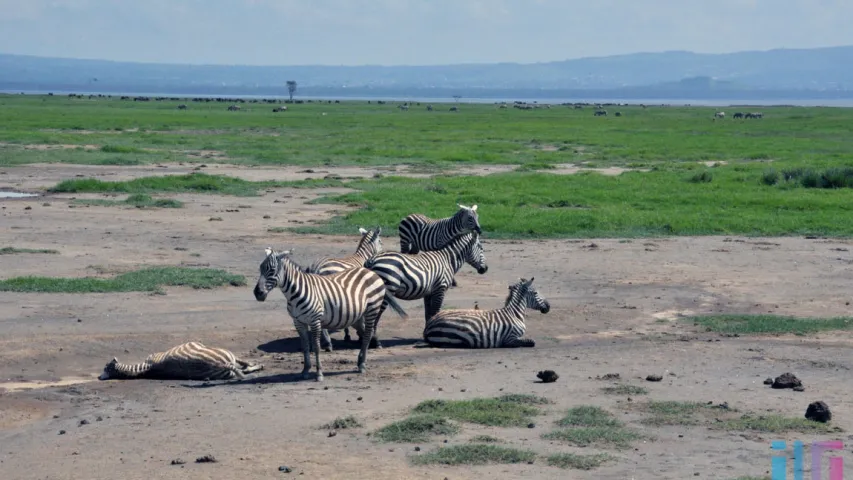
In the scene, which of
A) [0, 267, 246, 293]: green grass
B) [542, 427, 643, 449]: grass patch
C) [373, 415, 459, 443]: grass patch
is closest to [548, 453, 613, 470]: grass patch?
[542, 427, 643, 449]: grass patch

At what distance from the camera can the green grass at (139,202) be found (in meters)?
28.3

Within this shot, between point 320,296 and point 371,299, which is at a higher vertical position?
point 320,296

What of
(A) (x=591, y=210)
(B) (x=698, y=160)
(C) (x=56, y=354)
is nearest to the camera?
(C) (x=56, y=354)

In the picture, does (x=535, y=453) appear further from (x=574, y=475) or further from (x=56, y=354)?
(x=56, y=354)

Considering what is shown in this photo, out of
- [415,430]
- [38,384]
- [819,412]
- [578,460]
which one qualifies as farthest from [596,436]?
[38,384]

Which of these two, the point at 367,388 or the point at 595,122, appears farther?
the point at 595,122

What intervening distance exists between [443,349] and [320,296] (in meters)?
2.34

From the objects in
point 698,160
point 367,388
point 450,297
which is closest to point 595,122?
point 698,160

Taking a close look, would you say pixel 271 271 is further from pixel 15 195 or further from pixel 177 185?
pixel 177 185

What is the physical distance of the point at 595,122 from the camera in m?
87.5

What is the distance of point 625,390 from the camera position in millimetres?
12594

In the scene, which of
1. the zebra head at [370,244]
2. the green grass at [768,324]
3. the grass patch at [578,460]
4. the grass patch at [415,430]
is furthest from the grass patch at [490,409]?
the green grass at [768,324]

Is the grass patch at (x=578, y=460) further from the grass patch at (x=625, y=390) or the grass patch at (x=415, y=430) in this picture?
the grass patch at (x=625, y=390)

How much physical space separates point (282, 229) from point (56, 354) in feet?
35.0
